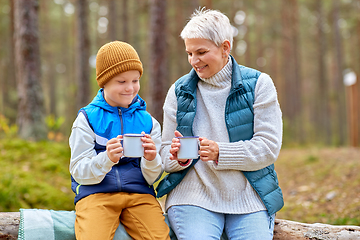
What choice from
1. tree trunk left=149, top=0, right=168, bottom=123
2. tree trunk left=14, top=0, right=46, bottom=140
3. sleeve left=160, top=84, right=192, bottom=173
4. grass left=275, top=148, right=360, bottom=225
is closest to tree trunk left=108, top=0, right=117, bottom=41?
tree trunk left=14, top=0, right=46, bottom=140

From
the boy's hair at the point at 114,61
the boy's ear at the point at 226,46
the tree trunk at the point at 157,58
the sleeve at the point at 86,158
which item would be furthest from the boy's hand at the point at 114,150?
the tree trunk at the point at 157,58

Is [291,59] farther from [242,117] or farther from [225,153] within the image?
[225,153]

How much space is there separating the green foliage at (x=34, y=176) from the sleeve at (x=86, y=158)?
7.99 ft

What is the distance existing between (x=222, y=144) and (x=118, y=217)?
3.00 feet

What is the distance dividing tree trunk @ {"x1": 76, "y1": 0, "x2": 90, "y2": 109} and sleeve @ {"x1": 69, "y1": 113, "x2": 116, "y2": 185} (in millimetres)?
7582

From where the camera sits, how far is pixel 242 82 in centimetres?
254

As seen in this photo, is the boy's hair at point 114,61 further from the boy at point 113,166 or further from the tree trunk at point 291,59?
the tree trunk at point 291,59

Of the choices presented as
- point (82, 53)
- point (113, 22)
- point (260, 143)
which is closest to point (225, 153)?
point (260, 143)

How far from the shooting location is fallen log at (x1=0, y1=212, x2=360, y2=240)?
245 cm

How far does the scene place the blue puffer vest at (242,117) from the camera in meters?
2.42

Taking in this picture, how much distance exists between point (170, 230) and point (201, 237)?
1.11ft

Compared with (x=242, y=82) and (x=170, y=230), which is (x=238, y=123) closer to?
(x=242, y=82)

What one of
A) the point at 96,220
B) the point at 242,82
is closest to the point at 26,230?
the point at 96,220

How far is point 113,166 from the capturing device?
7.68 ft
